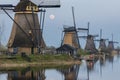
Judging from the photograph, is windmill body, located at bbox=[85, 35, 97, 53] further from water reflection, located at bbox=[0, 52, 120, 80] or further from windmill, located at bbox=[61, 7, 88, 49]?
water reflection, located at bbox=[0, 52, 120, 80]

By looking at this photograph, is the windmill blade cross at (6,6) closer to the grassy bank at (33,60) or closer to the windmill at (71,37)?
the grassy bank at (33,60)

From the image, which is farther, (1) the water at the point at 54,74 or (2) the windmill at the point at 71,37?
(2) the windmill at the point at 71,37

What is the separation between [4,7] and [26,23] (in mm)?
9559

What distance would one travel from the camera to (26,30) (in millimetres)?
89625

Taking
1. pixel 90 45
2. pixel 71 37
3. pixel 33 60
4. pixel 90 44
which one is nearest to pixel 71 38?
pixel 71 37

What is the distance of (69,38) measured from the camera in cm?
12756

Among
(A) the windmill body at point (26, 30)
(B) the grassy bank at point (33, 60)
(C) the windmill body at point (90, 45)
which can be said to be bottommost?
(C) the windmill body at point (90, 45)

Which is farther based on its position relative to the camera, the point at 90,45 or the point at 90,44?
the point at 90,45

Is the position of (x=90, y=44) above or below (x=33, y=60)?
below

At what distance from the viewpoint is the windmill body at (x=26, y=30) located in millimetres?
87438

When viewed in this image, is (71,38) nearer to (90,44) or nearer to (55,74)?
(90,44)

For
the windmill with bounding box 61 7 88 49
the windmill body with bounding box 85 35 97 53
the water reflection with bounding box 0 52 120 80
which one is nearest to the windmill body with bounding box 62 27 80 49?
the windmill with bounding box 61 7 88 49

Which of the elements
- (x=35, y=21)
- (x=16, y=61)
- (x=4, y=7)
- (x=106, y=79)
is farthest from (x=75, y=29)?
(x=106, y=79)

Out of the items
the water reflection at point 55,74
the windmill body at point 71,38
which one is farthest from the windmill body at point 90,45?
the water reflection at point 55,74
